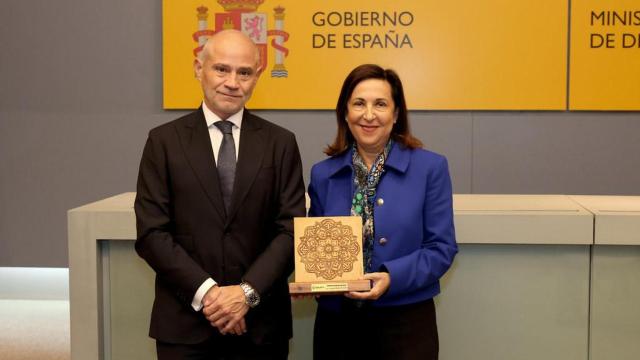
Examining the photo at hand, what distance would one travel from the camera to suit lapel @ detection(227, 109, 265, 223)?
71.4 inches

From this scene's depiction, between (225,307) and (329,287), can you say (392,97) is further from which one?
(225,307)

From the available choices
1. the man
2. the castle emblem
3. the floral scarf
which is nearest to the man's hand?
the man

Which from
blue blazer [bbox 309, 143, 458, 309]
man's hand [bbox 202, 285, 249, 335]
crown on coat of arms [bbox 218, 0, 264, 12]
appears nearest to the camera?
man's hand [bbox 202, 285, 249, 335]

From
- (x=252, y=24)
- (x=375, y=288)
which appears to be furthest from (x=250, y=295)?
(x=252, y=24)

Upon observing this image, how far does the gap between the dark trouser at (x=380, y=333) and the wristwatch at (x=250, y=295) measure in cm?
25

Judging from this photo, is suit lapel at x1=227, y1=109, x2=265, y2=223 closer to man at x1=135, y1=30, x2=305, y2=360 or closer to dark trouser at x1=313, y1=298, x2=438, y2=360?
man at x1=135, y1=30, x2=305, y2=360

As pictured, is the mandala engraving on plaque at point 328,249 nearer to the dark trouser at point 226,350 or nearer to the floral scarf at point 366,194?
the floral scarf at point 366,194

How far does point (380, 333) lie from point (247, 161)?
603 mm

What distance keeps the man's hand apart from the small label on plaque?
19 cm

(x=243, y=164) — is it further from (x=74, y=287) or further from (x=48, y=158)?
(x=48, y=158)

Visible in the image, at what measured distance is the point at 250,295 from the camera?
176 cm

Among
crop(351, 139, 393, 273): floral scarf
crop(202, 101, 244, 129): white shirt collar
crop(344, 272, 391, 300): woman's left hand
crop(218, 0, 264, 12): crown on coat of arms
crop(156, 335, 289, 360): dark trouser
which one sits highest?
crop(218, 0, 264, 12): crown on coat of arms

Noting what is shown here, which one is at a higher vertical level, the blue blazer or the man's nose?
the man's nose

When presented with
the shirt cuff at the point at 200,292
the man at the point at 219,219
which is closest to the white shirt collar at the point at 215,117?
the man at the point at 219,219
